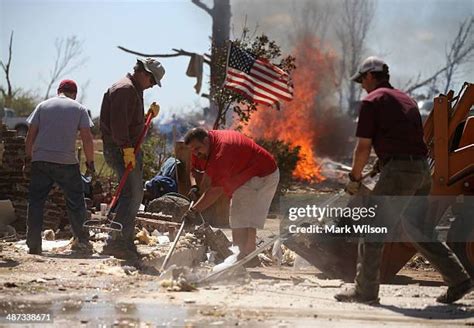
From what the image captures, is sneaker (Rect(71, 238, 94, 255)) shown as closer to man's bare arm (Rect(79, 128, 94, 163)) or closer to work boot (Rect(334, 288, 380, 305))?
man's bare arm (Rect(79, 128, 94, 163))

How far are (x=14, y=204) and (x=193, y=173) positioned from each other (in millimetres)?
3156

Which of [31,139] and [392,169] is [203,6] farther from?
[392,169]

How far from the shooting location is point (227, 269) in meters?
8.30

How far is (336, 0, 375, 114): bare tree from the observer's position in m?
32.2

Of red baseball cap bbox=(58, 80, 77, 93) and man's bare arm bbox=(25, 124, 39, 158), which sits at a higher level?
red baseball cap bbox=(58, 80, 77, 93)

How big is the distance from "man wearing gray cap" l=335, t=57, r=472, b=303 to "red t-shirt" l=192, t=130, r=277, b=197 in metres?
1.61

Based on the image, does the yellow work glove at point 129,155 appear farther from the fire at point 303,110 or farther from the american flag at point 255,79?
the fire at point 303,110

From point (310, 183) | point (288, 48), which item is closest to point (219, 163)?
point (310, 183)

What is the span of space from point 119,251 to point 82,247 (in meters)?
0.47

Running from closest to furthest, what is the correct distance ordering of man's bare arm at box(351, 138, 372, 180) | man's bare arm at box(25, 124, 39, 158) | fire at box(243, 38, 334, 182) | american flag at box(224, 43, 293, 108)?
man's bare arm at box(351, 138, 372, 180), man's bare arm at box(25, 124, 39, 158), american flag at box(224, 43, 293, 108), fire at box(243, 38, 334, 182)

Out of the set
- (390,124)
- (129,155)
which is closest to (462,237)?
(390,124)

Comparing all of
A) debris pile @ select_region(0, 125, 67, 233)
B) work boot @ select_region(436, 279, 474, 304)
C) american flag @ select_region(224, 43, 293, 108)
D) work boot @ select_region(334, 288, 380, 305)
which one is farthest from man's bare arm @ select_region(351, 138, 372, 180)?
american flag @ select_region(224, 43, 293, 108)

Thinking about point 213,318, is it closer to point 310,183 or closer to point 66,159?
point 66,159

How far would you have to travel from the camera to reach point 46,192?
9672 millimetres
